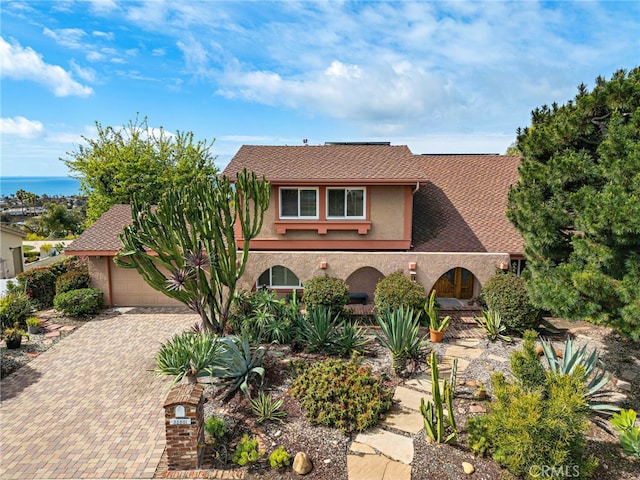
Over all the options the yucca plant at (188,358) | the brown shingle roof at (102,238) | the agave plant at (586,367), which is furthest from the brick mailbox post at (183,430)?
the brown shingle roof at (102,238)

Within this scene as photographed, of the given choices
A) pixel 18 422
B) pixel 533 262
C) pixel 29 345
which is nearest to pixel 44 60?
pixel 29 345

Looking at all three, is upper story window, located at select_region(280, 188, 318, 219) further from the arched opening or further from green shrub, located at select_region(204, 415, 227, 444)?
green shrub, located at select_region(204, 415, 227, 444)

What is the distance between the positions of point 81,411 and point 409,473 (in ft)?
24.0

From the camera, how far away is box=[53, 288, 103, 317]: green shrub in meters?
15.1

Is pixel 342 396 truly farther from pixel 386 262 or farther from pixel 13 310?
pixel 13 310

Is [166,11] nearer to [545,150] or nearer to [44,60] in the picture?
[44,60]

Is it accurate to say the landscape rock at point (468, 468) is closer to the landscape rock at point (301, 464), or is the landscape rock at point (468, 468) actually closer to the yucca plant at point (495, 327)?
the landscape rock at point (301, 464)

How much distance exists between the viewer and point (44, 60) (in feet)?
48.1

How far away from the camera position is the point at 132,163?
28.2m

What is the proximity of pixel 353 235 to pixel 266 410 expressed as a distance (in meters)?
9.52

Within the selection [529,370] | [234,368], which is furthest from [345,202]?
[529,370]

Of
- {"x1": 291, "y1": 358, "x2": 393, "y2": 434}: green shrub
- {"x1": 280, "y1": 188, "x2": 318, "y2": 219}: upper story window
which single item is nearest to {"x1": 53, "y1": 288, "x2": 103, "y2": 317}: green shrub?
{"x1": 280, "y1": 188, "x2": 318, "y2": 219}: upper story window

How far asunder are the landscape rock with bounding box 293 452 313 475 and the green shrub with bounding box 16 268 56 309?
14589 millimetres

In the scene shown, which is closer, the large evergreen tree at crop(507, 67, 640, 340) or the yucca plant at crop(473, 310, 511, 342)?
the large evergreen tree at crop(507, 67, 640, 340)
